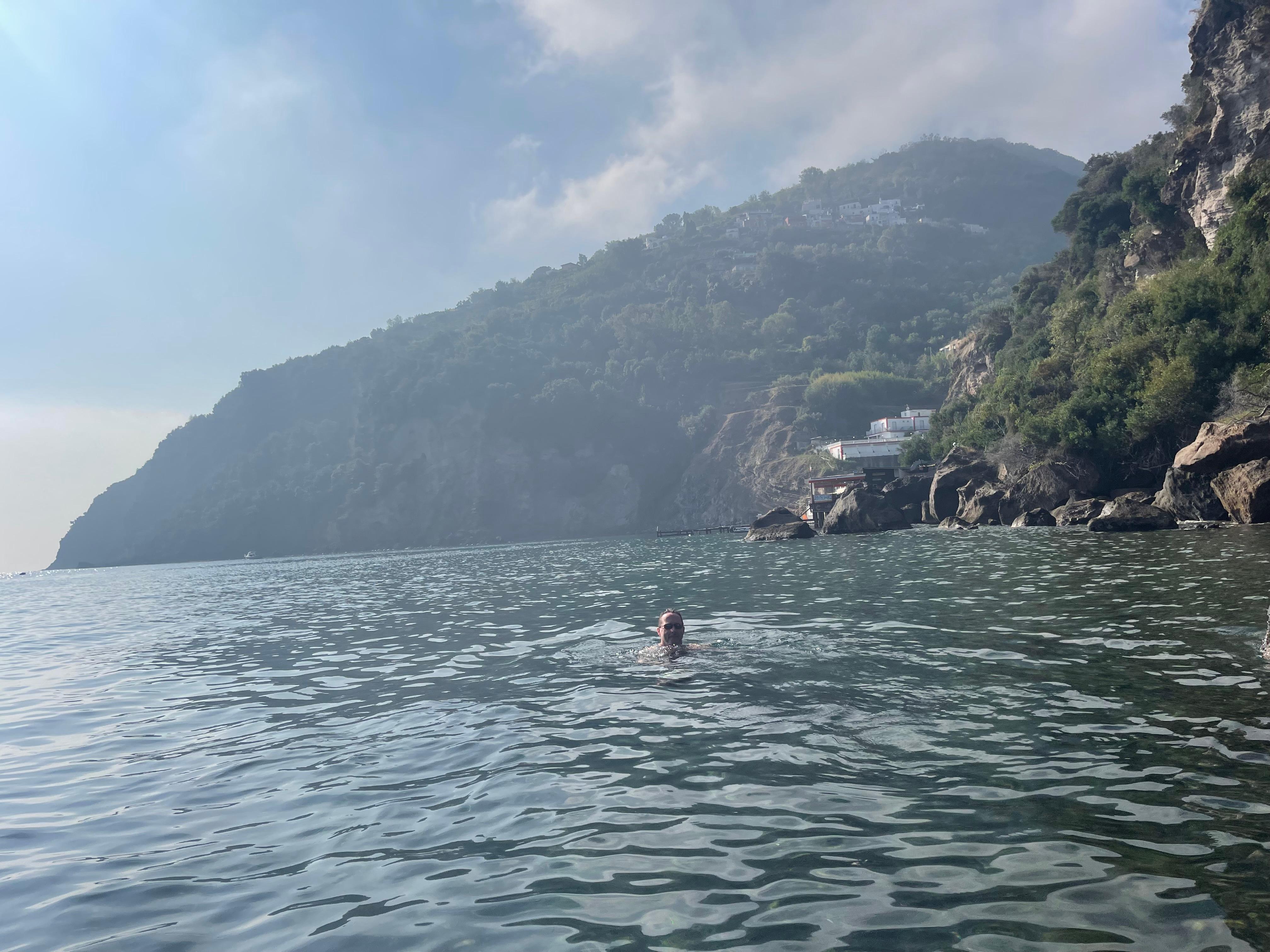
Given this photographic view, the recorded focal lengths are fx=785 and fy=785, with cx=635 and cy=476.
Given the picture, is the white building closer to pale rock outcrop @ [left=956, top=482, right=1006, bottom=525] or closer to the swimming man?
pale rock outcrop @ [left=956, top=482, right=1006, bottom=525]

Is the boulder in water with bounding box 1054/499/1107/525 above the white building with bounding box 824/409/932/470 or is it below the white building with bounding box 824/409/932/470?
below

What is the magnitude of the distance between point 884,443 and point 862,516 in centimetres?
3713

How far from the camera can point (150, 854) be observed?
A: 6.98m

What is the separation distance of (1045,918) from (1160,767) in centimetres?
298

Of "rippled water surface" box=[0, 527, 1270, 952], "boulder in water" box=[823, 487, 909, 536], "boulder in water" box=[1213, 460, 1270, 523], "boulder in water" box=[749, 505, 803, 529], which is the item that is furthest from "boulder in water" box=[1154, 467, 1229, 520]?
"boulder in water" box=[749, 505, 803, 529]

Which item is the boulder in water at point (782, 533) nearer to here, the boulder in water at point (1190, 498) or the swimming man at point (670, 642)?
the boulder in water at point (1190, 498)

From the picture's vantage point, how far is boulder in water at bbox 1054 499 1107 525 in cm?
4466

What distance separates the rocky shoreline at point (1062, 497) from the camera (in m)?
34.9

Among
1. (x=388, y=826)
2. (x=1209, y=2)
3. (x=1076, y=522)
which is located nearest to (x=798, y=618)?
(x=388, y=826)

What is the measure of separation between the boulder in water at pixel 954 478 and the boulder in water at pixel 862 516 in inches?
123

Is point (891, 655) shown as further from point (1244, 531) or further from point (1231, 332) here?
point (1231, 332)

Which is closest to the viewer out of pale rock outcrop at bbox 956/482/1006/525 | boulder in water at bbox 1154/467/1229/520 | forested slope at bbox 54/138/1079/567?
boulder in water at bbox 1154/467/1229/520

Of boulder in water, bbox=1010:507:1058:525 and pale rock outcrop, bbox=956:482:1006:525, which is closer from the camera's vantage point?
boulder in water, bbox=1010:507:1058:525

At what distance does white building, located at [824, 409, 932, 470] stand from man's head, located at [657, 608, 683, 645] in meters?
82.2
